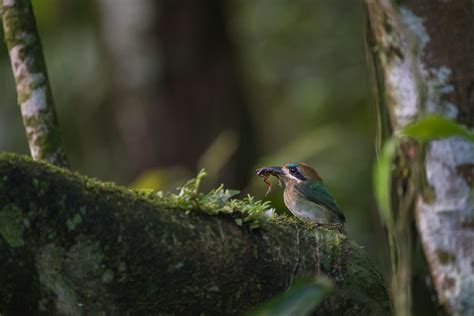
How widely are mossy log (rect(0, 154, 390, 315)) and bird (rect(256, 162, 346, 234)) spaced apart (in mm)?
1348

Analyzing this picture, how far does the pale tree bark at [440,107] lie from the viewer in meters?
3.82

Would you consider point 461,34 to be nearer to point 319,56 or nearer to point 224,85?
point 224,85

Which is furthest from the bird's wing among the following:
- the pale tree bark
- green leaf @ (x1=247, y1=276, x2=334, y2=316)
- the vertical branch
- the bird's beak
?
green leaf @ (x1=247, y1=276, x2=334, y2=316)

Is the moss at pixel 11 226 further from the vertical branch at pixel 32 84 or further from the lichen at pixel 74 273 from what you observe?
the vertical branch at pixel 32 84

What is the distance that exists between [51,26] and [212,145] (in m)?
3.80

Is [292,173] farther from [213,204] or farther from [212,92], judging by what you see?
[212,92]

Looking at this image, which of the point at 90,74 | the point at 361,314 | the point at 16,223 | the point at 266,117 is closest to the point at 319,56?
the point at 266,117

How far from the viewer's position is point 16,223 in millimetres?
2844

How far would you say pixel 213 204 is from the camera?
3375 millimetres

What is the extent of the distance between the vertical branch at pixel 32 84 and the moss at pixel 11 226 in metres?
1.38

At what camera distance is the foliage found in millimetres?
3289

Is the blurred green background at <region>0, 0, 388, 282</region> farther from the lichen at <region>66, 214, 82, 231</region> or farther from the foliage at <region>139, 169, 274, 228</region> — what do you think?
the lichen at <region>66, 214, 82, 231</region>

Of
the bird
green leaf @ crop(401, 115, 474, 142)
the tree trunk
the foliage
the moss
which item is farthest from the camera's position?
the tree trunk

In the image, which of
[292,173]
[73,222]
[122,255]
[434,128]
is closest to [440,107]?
[292,173]
